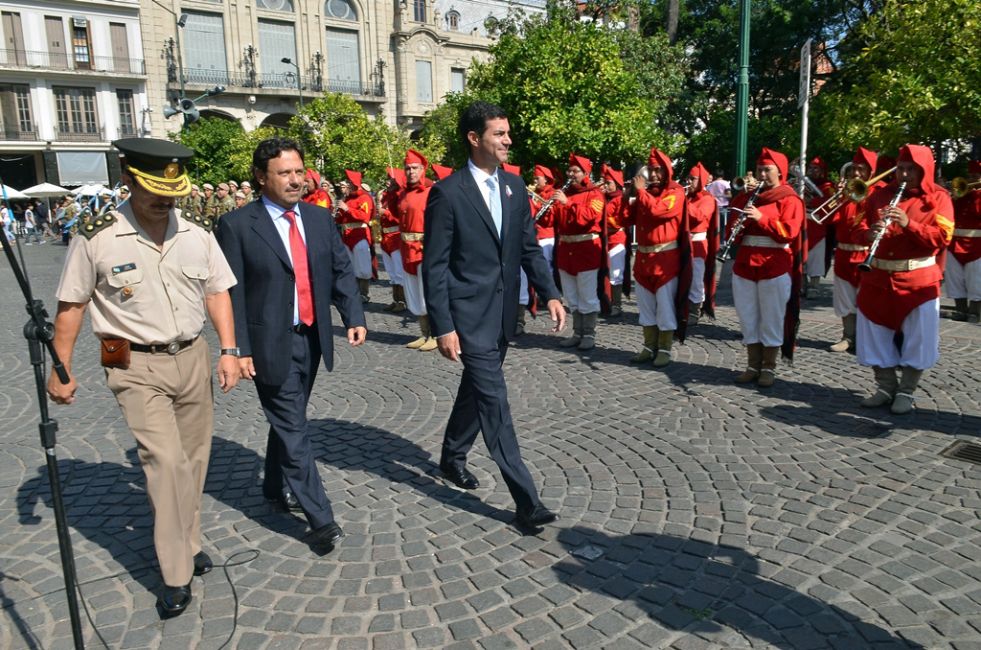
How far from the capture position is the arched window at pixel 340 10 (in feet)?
167

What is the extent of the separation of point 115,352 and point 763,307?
5541mm

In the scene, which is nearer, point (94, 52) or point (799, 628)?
point (799, 628)

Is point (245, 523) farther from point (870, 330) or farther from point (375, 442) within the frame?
point (870, 330)

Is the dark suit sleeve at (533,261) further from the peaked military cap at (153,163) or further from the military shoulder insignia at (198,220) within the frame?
the peaked military cap at (153,163)

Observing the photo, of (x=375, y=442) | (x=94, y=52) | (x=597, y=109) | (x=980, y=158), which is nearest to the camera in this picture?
(x=375, y=442)

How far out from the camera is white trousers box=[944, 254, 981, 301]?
959 centimetres

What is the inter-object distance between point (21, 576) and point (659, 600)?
313 centimetres

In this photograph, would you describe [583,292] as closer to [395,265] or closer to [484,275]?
[395,265]

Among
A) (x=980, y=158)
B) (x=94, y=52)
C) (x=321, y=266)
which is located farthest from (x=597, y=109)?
(x=94, y=52)

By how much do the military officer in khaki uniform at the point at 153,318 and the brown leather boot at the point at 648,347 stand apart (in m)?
5.32

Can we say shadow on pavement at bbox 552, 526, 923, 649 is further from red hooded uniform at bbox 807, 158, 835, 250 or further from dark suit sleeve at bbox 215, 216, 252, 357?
red hooded uniform at bbox 807, 158, 835, 250

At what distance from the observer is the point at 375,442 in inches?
227

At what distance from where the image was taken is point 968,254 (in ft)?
31.8

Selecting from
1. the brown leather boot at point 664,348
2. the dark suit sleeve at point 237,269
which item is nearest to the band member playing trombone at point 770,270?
the brown leather boot at point 664,348
